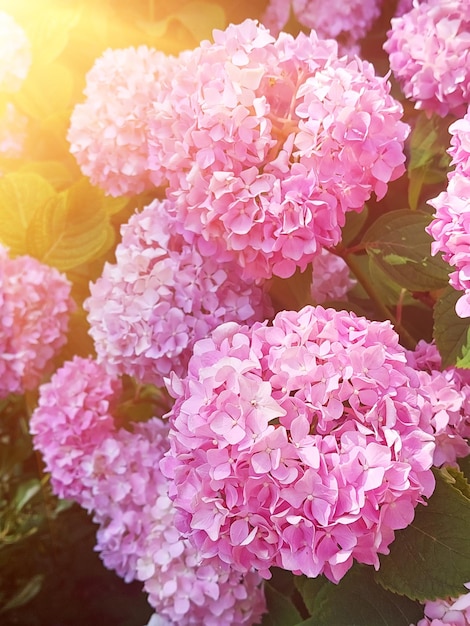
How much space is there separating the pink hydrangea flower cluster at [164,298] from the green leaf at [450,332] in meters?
0.15

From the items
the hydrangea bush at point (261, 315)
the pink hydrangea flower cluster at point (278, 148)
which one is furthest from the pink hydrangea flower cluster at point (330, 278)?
the pink hydrangea flower cluster at point (278, 148)

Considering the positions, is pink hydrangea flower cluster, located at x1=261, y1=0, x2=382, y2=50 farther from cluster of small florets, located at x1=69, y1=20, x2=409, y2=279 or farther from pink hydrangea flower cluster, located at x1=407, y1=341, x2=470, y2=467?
pink hydrangea flower cluster, located at x1=407, y1=341, x2=470, y2=467

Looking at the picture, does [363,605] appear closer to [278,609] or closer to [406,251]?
[278,609]

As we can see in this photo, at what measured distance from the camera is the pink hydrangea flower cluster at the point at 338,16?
111cm

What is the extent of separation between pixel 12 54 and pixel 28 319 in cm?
40

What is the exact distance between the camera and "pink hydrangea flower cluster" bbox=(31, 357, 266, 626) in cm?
81

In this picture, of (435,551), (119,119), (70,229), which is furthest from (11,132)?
(435,551)

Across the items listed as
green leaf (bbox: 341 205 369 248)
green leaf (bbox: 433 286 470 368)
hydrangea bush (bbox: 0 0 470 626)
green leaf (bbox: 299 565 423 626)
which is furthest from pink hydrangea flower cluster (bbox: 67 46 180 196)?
green leaf (bbox: 299 565 423 626)

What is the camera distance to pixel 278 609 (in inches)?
33.8

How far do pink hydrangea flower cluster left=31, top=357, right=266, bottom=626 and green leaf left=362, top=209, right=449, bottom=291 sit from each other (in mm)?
316

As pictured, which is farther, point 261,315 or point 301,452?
point 261,315

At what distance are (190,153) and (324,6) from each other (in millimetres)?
525

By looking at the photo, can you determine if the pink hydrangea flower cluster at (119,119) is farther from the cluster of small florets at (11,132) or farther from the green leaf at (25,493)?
the green leaf at (25,493)

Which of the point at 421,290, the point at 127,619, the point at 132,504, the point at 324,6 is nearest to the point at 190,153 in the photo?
the point at 421,290
